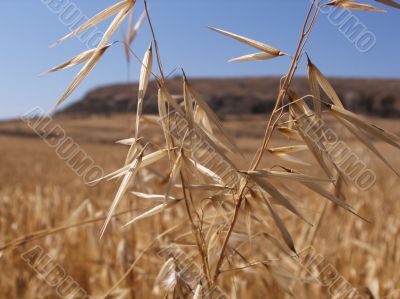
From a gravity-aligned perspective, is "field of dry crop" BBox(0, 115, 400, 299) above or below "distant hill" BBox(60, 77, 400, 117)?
below

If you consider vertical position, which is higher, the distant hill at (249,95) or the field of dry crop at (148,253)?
the distant hill at (249,95)

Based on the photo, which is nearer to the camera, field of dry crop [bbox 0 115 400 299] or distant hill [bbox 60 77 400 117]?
field of dry crop [bbox 0 115 400 299]

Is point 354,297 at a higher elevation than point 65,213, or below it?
below

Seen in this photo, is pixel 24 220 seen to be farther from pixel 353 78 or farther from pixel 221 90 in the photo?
pixel 353 78

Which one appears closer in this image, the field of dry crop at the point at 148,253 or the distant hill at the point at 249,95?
the field of dry crop at the point at 148,253

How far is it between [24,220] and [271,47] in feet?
4.20

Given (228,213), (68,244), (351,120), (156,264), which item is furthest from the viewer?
(68,244)

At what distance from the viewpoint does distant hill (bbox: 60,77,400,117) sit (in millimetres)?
24984

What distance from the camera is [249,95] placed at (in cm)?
2902

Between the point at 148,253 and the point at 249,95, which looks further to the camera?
the point at 249,95

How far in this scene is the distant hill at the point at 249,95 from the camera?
25.0 meters

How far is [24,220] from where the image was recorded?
4.59ft

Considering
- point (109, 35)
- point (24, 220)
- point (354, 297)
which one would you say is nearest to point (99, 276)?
point (24, 220)

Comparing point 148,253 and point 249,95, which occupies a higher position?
point 249,95
